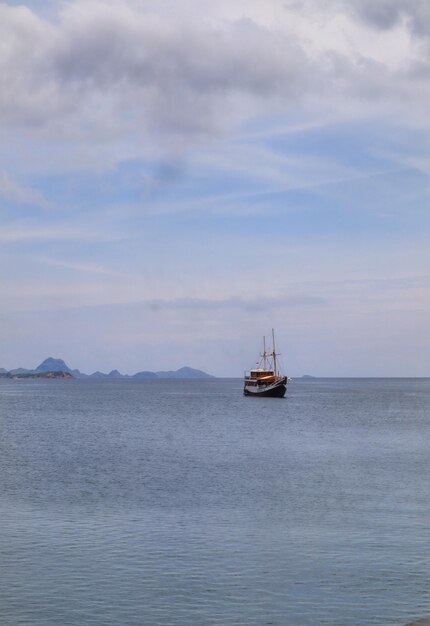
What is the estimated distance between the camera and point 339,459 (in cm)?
7906

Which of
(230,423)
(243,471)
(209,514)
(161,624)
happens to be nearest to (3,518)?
(209,514)

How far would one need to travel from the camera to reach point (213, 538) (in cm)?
4112

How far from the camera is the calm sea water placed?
30422 mm

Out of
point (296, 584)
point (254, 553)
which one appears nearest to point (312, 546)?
point (254, 553)

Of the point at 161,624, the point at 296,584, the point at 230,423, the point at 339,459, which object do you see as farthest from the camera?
the point at 230,423

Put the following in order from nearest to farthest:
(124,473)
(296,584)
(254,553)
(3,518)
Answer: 1. (296,584)
2. (254,553)
3. (3,518)
4. (124,473)

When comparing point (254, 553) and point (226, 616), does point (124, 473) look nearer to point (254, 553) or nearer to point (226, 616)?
point (254, 553)

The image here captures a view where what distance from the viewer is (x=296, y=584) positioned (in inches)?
1310

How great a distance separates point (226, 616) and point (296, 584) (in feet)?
16.5

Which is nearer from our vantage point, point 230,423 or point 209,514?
point 209,514

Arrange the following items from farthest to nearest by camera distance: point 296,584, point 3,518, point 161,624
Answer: point 3,518
point 296,584
point 161,624

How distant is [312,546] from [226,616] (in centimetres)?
→ 1134

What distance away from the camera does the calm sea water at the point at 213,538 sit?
3042 centimetres

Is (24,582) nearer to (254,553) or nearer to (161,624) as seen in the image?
(161,624)
